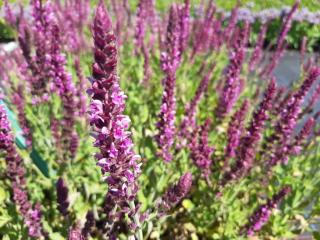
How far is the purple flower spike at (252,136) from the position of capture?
2569mm

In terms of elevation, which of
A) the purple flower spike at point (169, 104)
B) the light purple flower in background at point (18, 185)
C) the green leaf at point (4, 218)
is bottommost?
the green leaf at point (4, 218)

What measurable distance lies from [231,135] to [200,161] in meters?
0.33

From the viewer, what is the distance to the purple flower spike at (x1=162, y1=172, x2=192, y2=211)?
213 cm

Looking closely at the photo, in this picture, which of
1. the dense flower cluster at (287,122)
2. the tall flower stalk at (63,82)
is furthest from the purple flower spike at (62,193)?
the dense flower cluster at (287,122)

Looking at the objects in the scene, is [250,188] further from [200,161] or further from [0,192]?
[0,192]

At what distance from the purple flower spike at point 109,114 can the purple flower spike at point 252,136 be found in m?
1.10

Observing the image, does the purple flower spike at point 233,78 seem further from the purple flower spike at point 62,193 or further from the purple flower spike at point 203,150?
the purple flower spike at point 62,193

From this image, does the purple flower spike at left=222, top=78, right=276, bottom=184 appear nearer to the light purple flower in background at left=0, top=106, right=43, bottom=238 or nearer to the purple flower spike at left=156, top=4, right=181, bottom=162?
the purple flower spike at left=156, top=4, right=181, bottom=162

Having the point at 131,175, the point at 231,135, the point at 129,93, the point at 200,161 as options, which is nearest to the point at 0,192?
the point at 131,175

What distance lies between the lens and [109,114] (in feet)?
5.36

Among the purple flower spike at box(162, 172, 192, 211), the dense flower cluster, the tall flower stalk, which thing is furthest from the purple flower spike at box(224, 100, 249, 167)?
the tall flower stalk

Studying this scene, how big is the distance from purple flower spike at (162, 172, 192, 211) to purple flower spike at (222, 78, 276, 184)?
0.80m

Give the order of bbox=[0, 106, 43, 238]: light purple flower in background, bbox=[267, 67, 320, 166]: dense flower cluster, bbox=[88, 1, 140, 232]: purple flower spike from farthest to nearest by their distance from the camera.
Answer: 1. bbox=[267, 67, 320, 166]: dense flower cluster
2. bbox=[0, 106, 43, 238]: light purple flower in background
3. bbox=[88, 1, 140, 232]: purple flower spike

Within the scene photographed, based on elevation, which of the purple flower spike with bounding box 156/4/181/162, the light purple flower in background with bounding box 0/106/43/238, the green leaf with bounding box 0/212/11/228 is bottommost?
the green leaf with bounding box 0/212/11/228
